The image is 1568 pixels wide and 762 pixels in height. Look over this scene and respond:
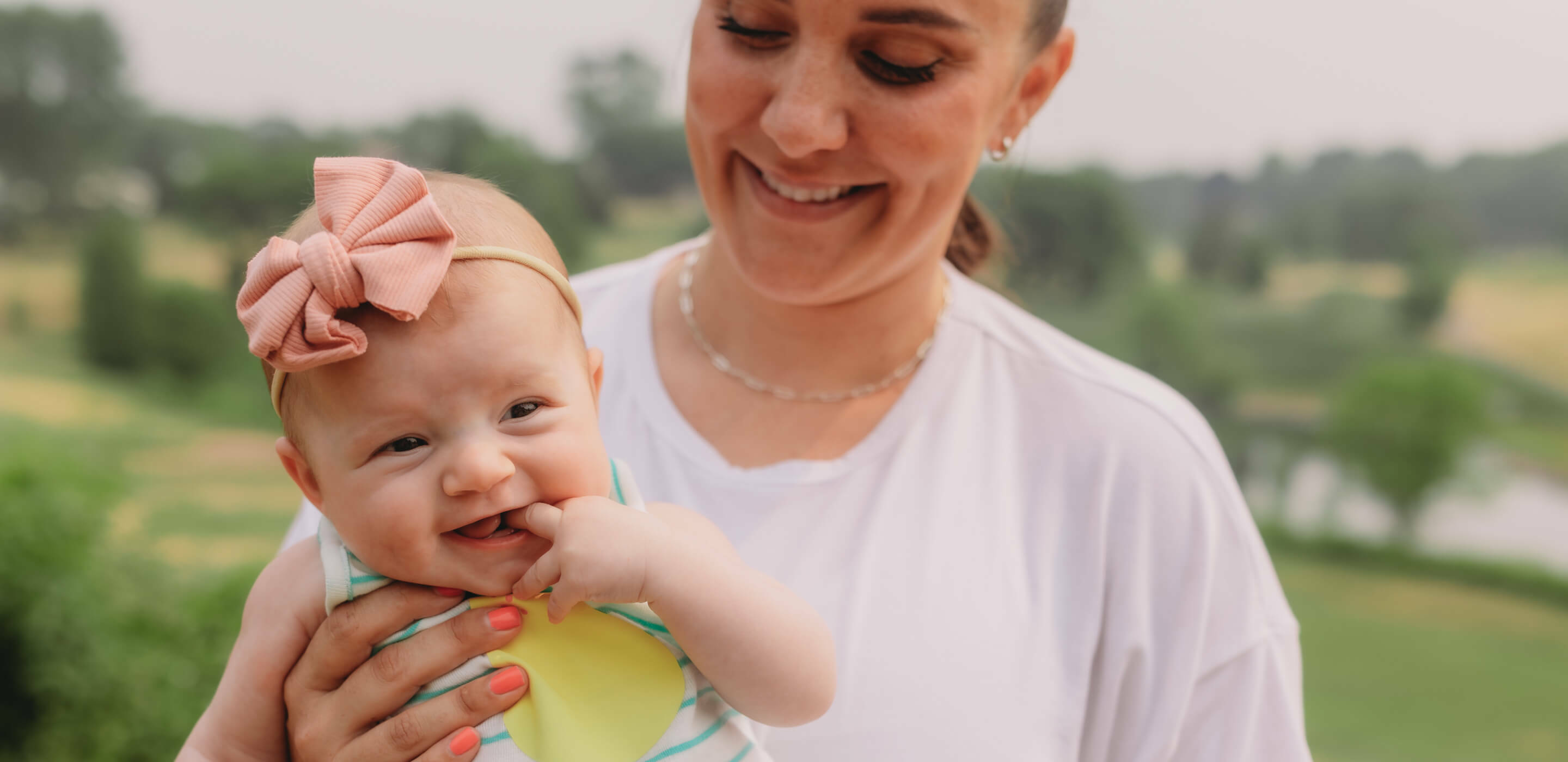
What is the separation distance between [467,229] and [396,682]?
18.5 inches

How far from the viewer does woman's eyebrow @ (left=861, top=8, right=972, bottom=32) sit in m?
1.21

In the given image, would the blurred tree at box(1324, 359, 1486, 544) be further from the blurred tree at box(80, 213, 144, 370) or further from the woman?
the blurred tree at box(80, 213, 144, 370)

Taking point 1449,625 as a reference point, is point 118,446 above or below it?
above

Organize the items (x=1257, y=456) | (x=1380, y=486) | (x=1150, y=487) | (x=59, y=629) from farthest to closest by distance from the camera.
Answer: (x=1380, y=486) → (x=1257, y=456) → (x=59, y=629) → (x=1150, y=487)

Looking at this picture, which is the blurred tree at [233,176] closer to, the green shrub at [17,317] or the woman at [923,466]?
the green shrub at [17,317]

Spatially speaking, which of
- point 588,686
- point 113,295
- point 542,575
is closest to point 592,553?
point 542,575

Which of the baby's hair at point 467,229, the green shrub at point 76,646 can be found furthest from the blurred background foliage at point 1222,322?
the baby's hair at point 467,229

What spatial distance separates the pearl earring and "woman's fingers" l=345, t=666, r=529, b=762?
0.99m

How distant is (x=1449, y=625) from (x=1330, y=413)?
2133mm

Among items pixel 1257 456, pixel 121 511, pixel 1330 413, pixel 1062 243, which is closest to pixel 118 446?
pixel 121 511

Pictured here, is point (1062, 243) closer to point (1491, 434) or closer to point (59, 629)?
point (1491, 434)

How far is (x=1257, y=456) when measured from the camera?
7.59 meters

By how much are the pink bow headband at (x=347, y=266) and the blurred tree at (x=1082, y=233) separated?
589cm

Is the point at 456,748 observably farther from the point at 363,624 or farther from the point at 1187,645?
the point at 1187,645
